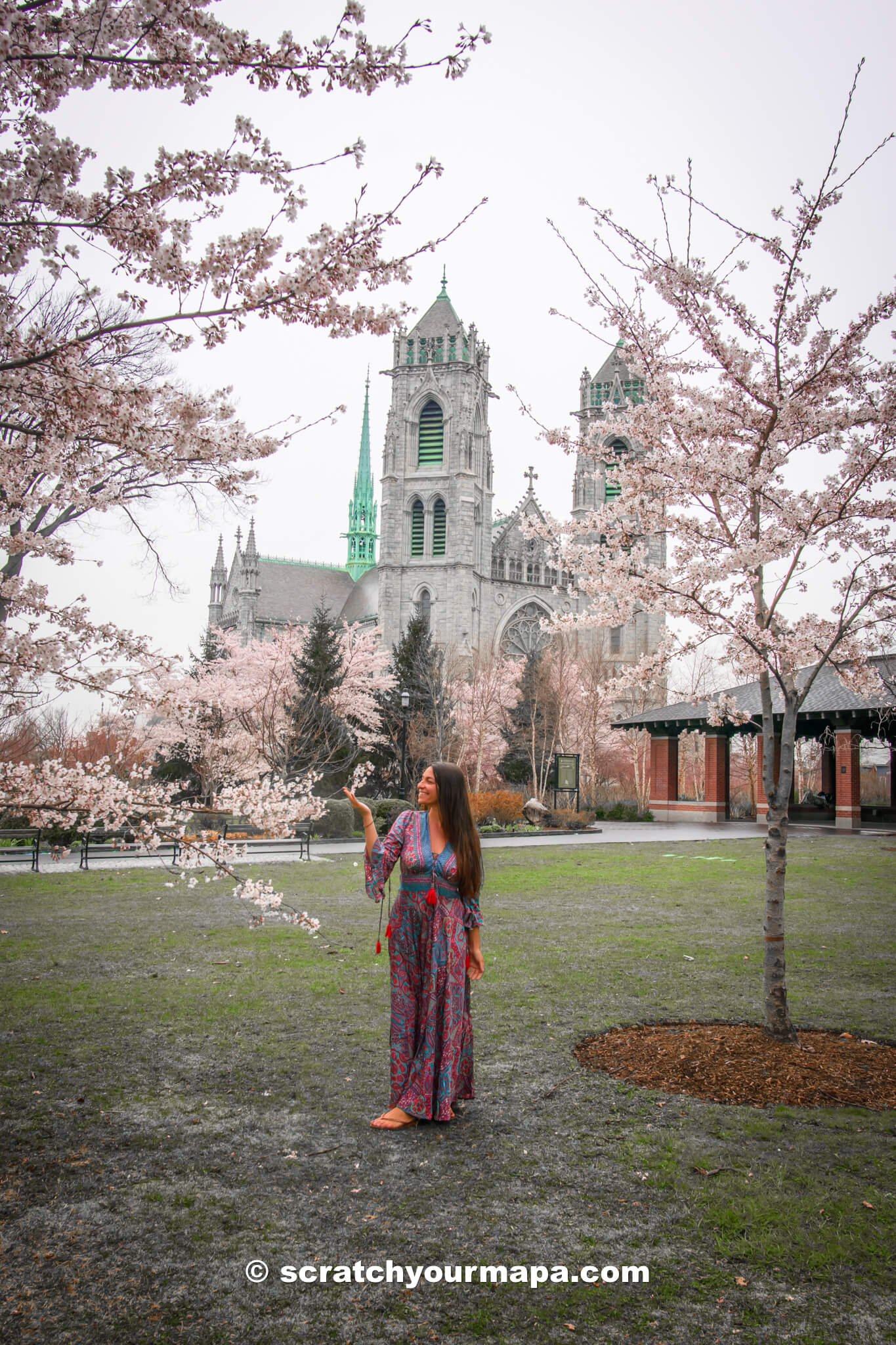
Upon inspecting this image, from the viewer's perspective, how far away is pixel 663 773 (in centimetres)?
3234

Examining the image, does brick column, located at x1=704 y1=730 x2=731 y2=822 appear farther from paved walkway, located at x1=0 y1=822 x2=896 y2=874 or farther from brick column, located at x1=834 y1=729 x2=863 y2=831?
brick column, located at x1=834 y1=729 x2=863 y2=831

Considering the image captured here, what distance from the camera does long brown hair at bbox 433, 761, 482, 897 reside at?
475cm

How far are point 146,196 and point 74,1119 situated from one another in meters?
4.30

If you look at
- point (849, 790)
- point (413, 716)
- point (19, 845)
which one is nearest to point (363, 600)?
point (413, 716)

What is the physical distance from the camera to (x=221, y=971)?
7.92 metres

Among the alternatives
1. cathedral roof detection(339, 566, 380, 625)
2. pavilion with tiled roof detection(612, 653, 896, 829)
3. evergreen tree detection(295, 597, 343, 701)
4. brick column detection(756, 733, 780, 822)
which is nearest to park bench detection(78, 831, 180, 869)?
evergreen tree detection(295, 597, 343, 701)

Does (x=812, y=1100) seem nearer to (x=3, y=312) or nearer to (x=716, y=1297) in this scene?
(x=716, y=1297)

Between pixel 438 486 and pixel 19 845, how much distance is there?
45741mm

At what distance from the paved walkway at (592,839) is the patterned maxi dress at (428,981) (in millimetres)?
10195

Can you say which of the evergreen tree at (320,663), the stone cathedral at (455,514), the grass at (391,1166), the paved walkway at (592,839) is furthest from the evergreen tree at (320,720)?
the stone cathedral at (455,514)

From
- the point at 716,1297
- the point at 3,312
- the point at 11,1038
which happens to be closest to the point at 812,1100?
the point at 716,1297

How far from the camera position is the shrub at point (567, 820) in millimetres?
26078

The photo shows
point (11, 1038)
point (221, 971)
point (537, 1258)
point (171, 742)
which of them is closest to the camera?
point (537, 1258)

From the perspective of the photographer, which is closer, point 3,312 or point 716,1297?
point 716,1297
